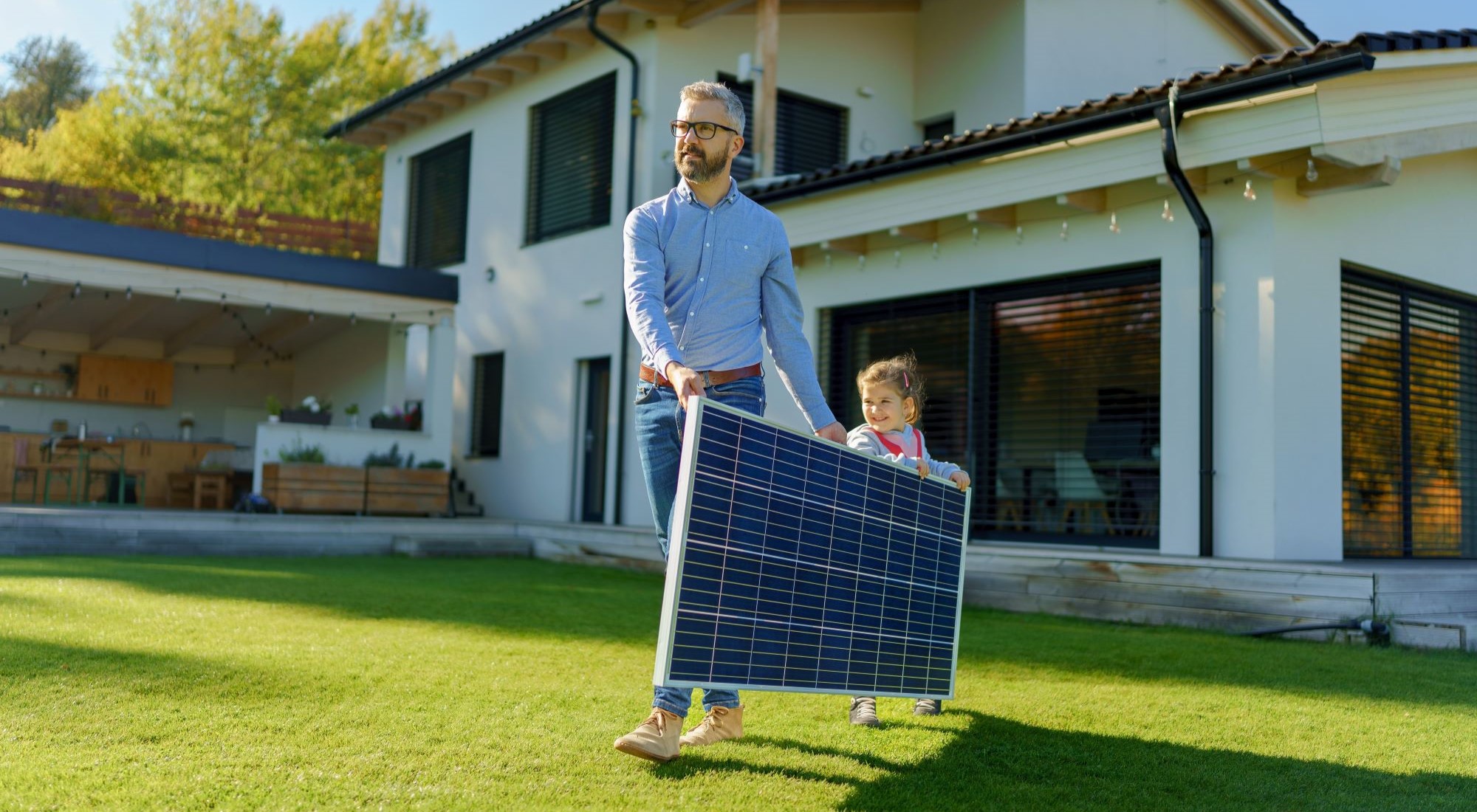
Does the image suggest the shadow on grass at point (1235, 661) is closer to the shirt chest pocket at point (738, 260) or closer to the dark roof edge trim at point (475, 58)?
the shirt chest pocket at point (738, 260)

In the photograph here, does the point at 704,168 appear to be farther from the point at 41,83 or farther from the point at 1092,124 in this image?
the point at 41,83

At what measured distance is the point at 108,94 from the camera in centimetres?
2997

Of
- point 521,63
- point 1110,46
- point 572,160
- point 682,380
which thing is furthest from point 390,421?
point 682,380

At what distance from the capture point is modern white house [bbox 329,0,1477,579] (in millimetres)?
7898

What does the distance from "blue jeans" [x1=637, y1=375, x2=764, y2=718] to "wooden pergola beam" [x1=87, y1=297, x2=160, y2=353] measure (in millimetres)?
13370

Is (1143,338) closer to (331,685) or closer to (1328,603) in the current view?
(1328,603)

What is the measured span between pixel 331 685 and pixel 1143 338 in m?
6.68

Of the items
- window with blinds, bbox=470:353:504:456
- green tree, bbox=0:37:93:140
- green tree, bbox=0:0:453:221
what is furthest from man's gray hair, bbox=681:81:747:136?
green tree, bbox=0:37:93:140

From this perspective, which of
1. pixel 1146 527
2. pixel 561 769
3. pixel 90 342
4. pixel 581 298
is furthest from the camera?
pixel 90 342

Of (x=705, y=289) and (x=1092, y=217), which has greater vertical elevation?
(x=1092, y=217)

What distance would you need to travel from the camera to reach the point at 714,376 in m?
3.49

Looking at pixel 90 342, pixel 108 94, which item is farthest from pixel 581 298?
pixel 108 94

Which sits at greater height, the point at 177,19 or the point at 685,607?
the point at 177,19

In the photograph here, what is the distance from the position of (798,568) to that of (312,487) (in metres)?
11.1
